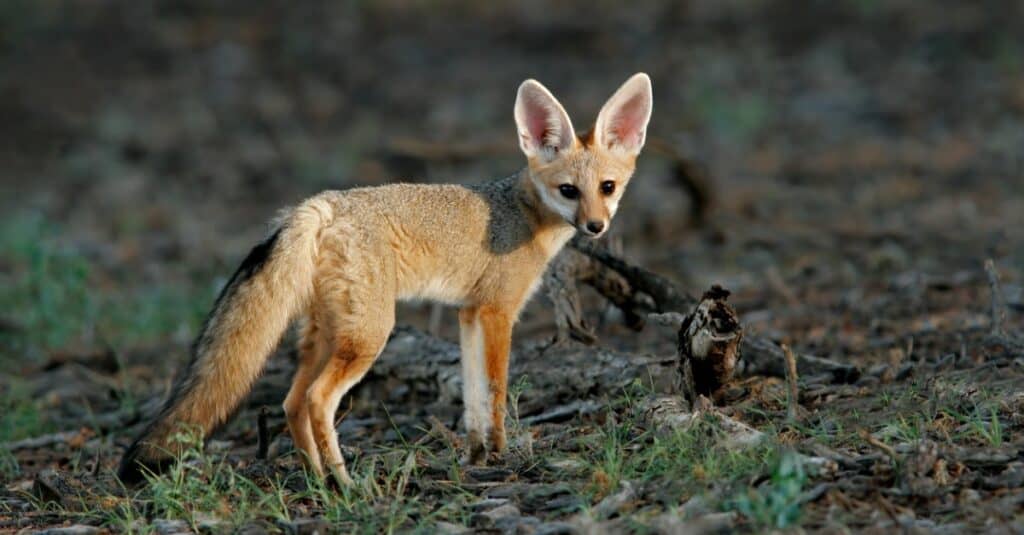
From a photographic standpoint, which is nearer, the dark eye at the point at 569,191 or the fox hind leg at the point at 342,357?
the fox hind leg at the point at 342,357

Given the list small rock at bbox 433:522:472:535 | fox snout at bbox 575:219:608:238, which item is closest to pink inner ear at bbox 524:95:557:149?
fox snout at bbox 575:219:608:238

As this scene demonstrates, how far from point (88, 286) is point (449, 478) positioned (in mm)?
6409

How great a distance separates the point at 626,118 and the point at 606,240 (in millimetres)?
Result: 1114

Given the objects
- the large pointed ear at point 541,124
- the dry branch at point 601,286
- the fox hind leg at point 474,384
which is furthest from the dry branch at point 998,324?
the fox hind leg at point 474,384

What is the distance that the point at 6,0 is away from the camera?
18219 mm

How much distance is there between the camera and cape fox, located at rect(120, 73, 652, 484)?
5.07 metres

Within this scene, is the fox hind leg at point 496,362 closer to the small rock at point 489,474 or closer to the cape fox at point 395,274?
the cape fox at point 395,274

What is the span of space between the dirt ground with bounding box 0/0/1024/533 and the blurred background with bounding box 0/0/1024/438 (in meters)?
0.05

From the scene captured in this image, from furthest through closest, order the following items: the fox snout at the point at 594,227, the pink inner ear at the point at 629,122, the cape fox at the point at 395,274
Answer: the pink inner ear at the point at 629,122 < the fox snout at the point at 594,227 < the cape fox at the point at 395,274

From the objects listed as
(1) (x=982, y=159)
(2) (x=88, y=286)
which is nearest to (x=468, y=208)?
(2) (x=88, y=286)

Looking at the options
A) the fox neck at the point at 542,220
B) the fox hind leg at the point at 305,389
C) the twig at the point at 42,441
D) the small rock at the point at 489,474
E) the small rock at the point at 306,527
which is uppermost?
the fox neck at the point at 542,220

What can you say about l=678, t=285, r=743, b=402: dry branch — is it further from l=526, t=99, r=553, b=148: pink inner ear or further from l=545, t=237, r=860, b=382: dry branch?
l=526, t=99, r=553, b=148: pink inner ear

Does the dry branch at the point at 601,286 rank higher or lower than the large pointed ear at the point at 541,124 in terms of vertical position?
lower

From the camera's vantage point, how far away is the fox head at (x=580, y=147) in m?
5.94
